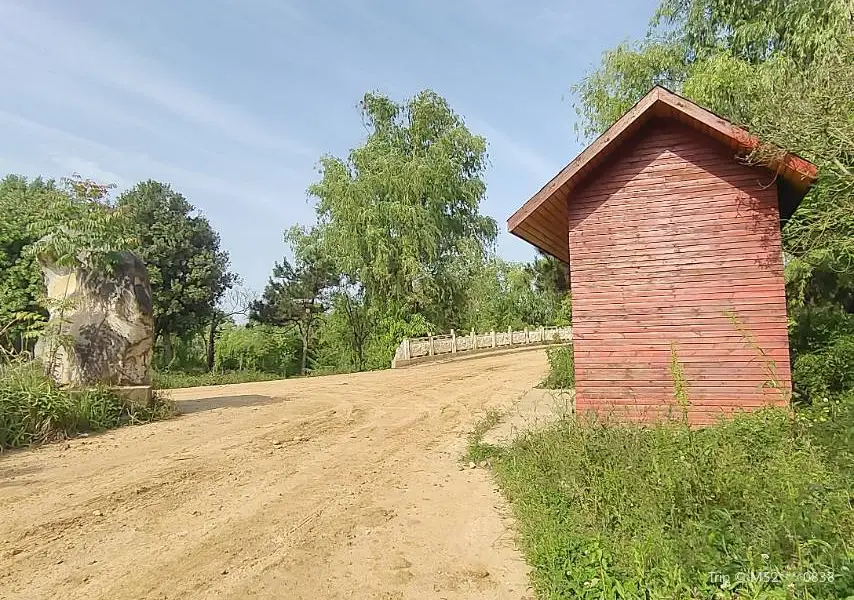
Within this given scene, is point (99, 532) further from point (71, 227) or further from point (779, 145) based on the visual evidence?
point (779, 145)

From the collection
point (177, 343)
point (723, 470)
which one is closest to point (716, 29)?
point (723, 470)

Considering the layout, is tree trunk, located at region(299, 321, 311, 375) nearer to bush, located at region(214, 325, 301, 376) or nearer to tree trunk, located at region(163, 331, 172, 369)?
bush, located at region(214, 325, 301, 376)

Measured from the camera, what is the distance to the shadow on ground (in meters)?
11.8

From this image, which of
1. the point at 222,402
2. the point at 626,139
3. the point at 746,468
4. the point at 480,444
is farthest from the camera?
the point at 222,402

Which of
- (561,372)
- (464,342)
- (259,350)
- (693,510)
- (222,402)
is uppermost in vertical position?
(464,342)

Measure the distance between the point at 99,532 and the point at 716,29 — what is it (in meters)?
15.8

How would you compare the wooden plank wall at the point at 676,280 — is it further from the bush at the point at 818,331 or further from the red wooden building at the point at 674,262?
the bush at the point at 818,331

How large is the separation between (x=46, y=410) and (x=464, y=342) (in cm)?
2221

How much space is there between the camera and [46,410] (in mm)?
8492

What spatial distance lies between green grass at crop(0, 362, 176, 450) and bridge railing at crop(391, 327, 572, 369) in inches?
616

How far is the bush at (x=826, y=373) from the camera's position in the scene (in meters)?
7.69

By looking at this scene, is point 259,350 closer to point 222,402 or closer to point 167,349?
point 167,349

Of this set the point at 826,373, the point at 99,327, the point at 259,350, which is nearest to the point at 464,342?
the point at 259,350

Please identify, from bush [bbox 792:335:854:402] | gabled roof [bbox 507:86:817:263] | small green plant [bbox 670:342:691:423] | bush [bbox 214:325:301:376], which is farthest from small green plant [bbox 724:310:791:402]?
bush [bbox 214:325:301:376]
